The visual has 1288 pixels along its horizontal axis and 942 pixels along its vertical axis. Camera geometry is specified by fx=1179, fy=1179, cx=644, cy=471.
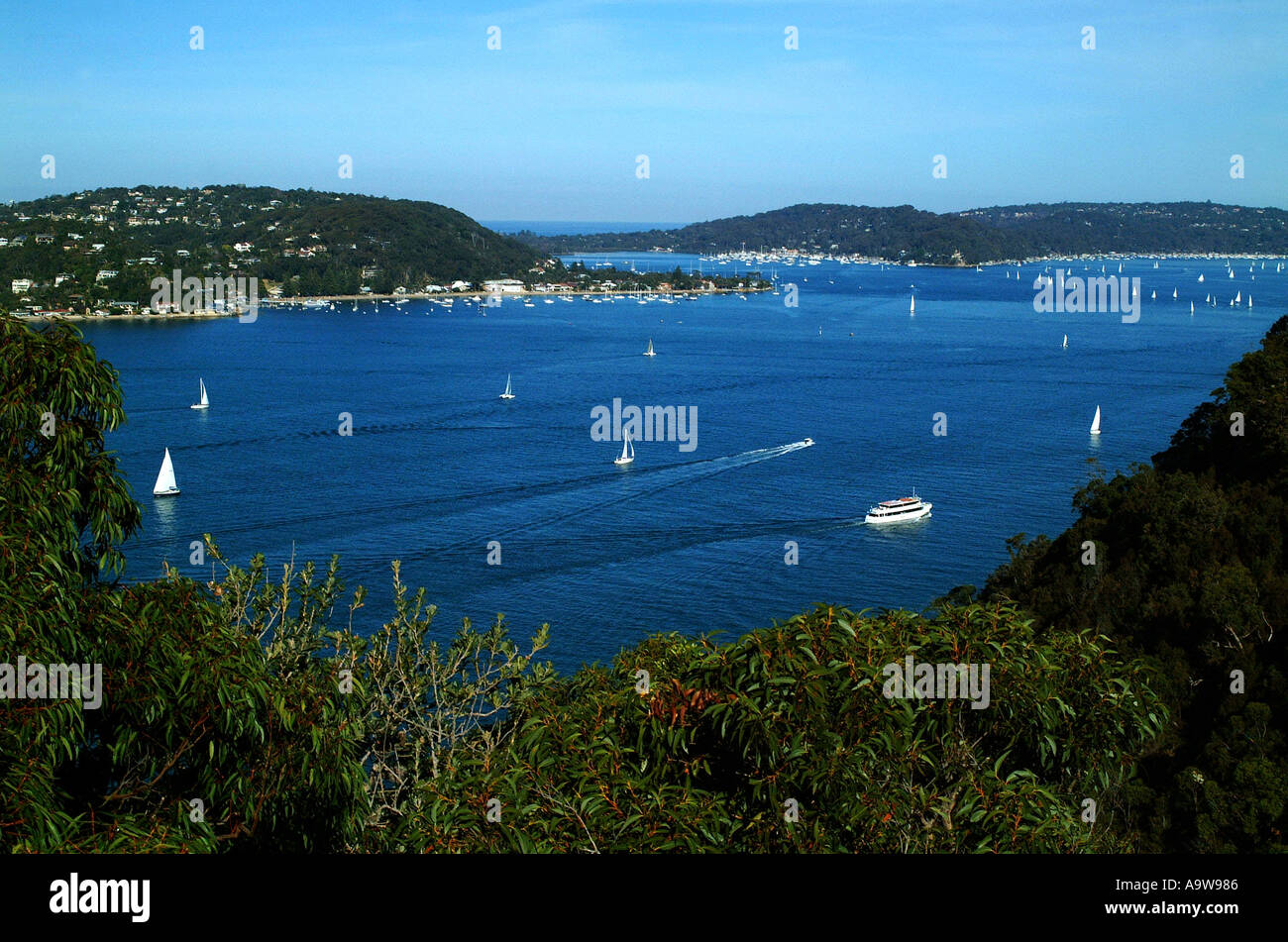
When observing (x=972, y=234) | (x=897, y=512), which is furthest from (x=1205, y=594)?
(x=972, y=234)

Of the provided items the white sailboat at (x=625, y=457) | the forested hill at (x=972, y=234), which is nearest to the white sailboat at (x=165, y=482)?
the white sailboat at (x=625, y=457)

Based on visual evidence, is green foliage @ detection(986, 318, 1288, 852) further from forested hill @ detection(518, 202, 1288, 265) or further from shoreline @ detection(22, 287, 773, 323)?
forested hill @ detection(518, 202, 1288, 265)

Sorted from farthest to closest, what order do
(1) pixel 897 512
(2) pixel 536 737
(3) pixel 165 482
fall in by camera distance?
(3) pixel 165 482 → (1) pixel 897 512 → (2) pixel 536 737

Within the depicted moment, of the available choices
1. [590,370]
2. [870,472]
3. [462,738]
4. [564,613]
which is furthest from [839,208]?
[462,738]

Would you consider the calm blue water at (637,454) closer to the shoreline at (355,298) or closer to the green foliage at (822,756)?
the shoreline at (355,298)

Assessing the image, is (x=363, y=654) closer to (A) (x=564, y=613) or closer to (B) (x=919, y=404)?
(A) (x=564, y=613)

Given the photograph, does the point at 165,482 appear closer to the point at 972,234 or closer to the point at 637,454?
the point at 637,454
